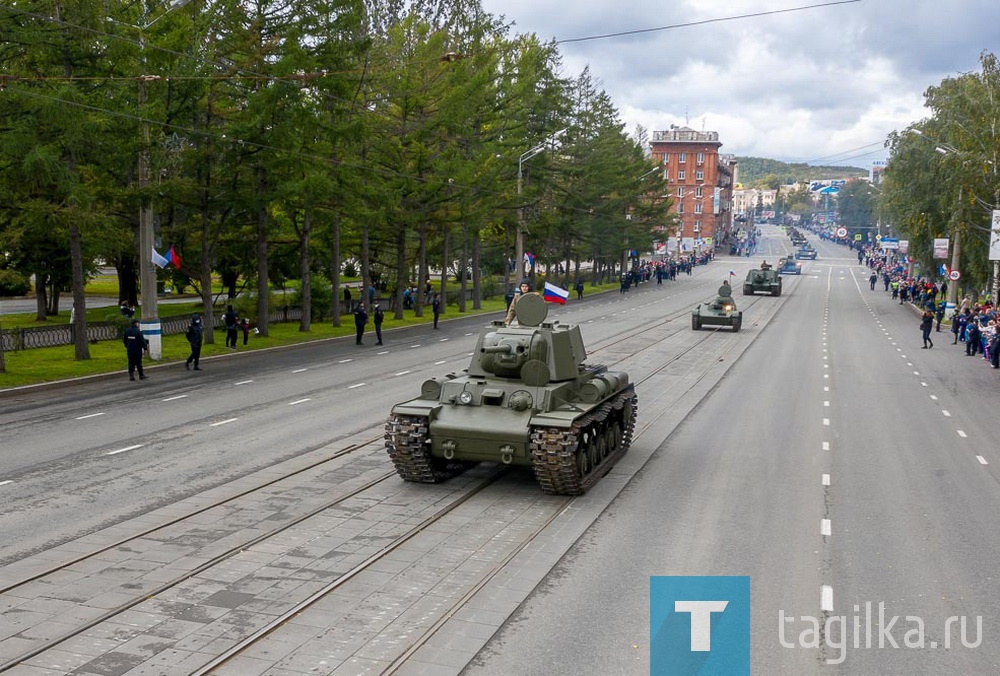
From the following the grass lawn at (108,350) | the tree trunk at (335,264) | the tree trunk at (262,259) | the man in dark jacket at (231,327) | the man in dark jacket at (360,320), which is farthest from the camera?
the tree trunk at (335,264)

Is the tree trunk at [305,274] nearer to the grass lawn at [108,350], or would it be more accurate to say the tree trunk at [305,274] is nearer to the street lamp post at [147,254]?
the grass lawn at [108,350]

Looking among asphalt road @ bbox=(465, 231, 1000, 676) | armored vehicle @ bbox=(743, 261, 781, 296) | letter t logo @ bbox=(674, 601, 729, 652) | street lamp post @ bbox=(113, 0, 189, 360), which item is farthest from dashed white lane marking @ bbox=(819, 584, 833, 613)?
armored vehicle @ bbox=(743, 261, 781, 296)

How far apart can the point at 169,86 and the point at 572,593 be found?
78.3 ft

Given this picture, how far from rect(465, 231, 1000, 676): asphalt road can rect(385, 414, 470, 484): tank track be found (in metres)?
2.81

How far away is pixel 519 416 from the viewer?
14305 mm

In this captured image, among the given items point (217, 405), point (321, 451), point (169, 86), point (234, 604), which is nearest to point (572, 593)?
point (234, 604)

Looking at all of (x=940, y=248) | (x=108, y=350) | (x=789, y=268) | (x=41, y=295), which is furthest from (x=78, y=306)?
(x=789, y=268)

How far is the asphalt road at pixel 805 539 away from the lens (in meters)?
8.76

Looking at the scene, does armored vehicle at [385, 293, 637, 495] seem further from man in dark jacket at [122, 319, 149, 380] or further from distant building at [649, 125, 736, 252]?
distant building at [649, 125, 736, 252]

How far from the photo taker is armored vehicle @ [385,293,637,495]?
13812 mm

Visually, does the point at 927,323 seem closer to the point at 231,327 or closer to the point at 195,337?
the point at 231,327

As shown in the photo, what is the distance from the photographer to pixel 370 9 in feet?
160

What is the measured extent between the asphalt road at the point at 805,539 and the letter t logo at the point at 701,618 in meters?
0.36

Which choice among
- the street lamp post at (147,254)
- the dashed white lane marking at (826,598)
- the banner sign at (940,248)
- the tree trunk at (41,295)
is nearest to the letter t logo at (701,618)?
the dashed white lane marking at (826,598)
